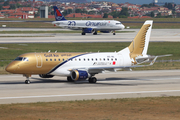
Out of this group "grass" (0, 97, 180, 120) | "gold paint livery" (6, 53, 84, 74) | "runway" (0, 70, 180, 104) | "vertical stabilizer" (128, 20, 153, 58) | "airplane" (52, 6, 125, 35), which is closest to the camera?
"grass" (0, 97, 180, 120)

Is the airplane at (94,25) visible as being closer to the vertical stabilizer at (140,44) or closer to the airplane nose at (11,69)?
the vertical stabilizer at (140,44)

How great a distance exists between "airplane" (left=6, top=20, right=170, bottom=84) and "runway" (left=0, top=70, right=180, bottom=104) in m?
1.43

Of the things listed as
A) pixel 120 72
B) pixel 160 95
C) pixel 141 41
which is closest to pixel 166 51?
pixel 120 72

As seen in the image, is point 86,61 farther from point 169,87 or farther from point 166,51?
point 166,51

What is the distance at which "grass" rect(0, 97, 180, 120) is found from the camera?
79.4 feet

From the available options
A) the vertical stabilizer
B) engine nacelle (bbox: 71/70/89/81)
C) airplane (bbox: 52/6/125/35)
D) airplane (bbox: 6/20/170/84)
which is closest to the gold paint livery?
airplane (bbox: 6/20/170/84)

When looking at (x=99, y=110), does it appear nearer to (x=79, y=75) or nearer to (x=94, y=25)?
(x=79, y=75)

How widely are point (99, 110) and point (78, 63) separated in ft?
52.7

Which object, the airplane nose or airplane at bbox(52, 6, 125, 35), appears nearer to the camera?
the airplane nose

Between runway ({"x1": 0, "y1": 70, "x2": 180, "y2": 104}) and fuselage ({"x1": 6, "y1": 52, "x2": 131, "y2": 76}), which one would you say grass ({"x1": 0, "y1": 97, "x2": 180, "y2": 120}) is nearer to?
runway ({"x1": 0, "y1": 70, "x2": 180, "y2": 104})

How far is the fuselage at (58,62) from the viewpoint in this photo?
3941cm

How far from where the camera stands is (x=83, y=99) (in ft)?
102

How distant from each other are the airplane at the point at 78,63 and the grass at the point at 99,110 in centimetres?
1088

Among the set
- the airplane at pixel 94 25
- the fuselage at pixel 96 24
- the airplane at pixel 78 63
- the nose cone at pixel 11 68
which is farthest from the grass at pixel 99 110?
the fuselage at pixel 96 24
